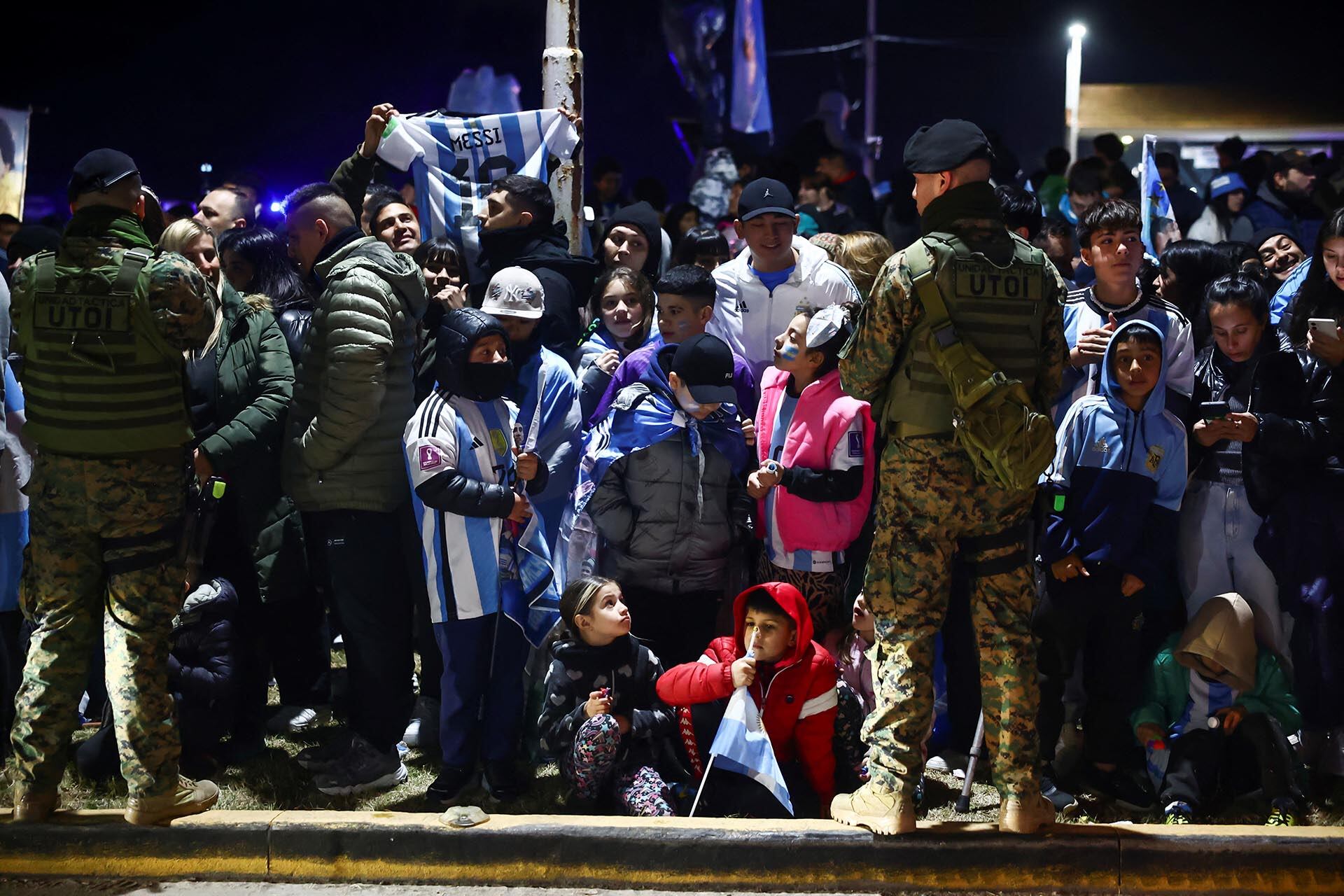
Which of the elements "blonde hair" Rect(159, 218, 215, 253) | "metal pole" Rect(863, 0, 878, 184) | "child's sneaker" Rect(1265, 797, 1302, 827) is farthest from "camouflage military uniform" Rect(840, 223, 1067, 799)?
"metal pole" Rect(863, 0, 878, 184)

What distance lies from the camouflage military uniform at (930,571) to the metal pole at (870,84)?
48.4ft

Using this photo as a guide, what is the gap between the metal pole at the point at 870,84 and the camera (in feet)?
62.7

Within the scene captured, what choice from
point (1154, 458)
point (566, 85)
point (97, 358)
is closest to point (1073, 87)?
point (566, 85)

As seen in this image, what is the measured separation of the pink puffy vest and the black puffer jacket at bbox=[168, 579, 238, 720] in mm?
2456

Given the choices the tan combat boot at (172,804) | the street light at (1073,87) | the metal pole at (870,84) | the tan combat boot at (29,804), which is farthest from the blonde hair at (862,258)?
the metal pole at (870,84)

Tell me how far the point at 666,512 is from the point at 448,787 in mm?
1433

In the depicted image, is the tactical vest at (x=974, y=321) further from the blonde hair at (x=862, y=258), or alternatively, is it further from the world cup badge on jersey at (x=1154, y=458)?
the blonde hair at (x=862, y=258)

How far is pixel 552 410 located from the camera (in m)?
6.02

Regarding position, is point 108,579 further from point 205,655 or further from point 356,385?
point 356,385

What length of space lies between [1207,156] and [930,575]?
1322 centimetres

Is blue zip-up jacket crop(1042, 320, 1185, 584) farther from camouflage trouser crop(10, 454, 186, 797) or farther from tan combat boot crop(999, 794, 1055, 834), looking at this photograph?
camouflage trouser crop(10, 454, 186, 797)

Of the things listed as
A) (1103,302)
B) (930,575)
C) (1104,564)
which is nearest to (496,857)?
(930,575)

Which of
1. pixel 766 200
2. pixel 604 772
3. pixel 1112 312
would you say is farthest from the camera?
pixel 766 200

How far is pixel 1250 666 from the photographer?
536cm
